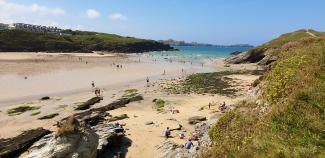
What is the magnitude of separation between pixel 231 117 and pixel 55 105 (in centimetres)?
3299

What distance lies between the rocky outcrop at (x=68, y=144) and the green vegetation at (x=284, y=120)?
807 cm

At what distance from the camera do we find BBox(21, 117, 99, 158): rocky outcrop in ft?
65.5

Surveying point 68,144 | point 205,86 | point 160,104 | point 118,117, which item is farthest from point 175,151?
point 205,86

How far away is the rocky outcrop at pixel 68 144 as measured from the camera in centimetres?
1997

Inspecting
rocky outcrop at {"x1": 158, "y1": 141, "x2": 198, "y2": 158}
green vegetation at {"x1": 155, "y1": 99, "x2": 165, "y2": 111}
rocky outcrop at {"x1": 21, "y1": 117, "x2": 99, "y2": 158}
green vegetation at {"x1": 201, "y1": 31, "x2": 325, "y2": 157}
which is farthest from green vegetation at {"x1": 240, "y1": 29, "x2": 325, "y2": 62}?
green vegetation at {"x1": 201, "y1": 31, "x2": 325, "y2": 157}

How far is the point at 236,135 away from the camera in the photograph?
45.2 ft

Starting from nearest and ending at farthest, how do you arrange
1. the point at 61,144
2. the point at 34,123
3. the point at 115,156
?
the point at 61,144, the point at 115,156, the point at 34,123

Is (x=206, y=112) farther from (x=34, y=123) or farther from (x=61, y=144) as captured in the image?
(x=61, y=144)

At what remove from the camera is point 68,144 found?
66.4ft

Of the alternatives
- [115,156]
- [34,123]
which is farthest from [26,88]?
[115,156]

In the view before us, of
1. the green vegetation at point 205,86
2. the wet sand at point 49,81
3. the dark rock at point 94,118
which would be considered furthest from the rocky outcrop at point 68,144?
the green vegetation at point 205,86

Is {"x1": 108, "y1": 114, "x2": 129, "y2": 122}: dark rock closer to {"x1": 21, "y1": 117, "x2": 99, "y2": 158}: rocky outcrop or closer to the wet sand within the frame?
{"x1": 21, "y1": 117, "x2": 99, "y2": 158}: rocky outcrop

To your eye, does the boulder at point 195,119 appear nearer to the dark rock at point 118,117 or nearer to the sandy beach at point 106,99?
the sandy beach at point 106,99

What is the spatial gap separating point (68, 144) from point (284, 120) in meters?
12.1
